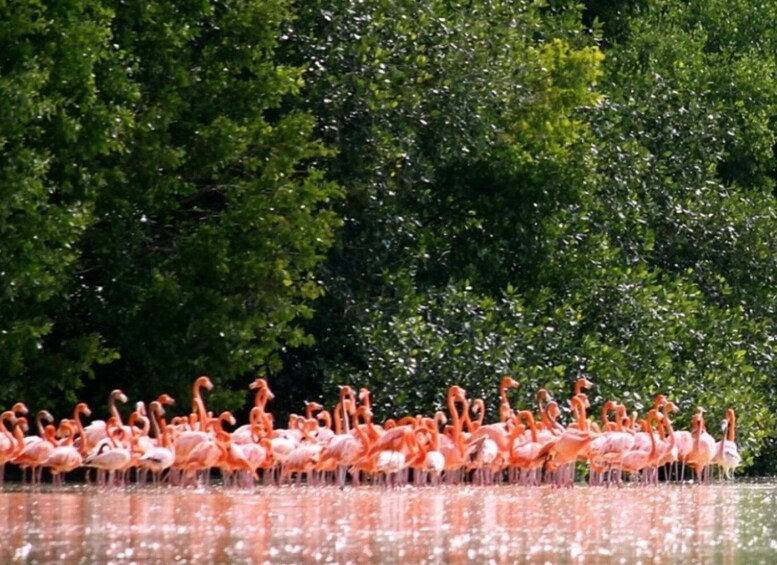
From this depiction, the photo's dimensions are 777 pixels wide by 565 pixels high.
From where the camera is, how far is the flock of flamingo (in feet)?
81.1

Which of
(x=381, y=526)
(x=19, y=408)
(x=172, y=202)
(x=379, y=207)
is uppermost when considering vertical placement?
(x=379, y=207)

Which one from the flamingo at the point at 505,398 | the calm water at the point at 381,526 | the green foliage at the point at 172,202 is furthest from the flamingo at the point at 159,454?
the flamingo at the point at 505,398

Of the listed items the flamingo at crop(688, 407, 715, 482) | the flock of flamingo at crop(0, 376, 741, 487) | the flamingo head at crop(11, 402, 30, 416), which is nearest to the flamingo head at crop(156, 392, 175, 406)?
the flock of flamingo at crop(0, 376, 741, 487)

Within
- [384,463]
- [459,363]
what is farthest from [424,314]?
[384,463]

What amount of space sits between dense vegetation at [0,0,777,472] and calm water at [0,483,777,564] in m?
3.42

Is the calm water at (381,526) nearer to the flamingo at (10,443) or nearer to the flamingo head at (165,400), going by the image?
the flamingo at (10,443)

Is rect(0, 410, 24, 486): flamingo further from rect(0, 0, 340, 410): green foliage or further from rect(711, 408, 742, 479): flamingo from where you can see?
rect(711, 408, 742, 479): flamingo

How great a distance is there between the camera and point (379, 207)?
99.0ft

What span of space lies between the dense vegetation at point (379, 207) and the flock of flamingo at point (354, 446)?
889mm

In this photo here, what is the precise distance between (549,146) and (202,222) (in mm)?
6170

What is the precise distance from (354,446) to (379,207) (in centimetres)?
574

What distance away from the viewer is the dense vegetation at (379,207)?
2572cm

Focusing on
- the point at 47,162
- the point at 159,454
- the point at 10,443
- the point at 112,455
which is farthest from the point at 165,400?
the point at 47,162

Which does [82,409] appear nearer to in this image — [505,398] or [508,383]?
[505,398]
